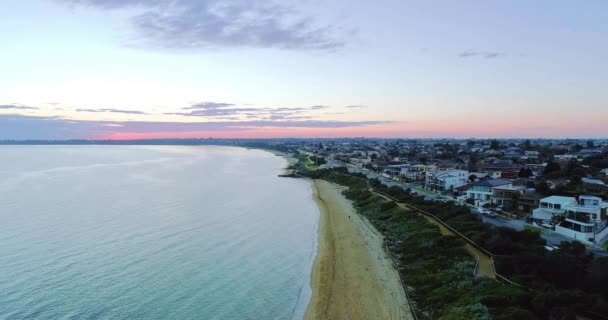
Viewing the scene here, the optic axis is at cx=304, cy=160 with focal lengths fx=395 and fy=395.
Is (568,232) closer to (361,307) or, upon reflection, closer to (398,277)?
(398,277)

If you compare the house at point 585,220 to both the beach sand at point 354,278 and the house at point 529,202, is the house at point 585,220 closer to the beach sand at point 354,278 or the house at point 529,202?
the house at point 529,202

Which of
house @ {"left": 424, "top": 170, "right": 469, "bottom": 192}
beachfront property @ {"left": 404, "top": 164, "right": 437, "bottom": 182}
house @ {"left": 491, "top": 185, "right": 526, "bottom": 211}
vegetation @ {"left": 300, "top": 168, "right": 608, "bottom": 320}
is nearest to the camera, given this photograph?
vegetation @ {"left": 300, "top": 168, "right": 608, "bottom": 320}

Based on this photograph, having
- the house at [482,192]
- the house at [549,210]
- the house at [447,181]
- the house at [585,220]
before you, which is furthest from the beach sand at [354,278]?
the house at [447,181]

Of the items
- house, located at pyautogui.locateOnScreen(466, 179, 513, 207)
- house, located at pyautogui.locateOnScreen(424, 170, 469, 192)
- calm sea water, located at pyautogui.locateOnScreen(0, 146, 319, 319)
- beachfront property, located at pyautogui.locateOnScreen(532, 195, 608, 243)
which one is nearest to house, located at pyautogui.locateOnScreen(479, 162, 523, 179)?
house, located at pyautogui.locateOnScreen(424, 170, 469, 192)

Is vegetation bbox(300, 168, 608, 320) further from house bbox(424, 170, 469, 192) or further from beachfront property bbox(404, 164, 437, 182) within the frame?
beachfront property bbox(404, 164, 437, 182)

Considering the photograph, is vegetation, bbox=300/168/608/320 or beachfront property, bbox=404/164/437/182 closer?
vegetation, bbox=300/168/608/320
